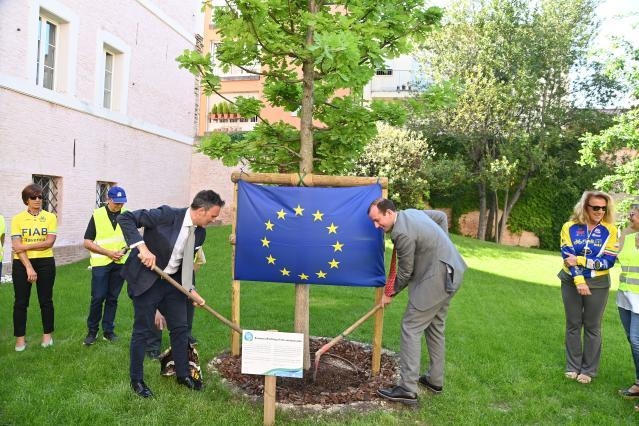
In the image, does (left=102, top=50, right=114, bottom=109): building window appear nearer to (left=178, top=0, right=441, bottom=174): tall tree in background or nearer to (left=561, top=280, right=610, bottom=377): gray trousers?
(left=178, top=0, right=441, bottom=174): tall tree in background

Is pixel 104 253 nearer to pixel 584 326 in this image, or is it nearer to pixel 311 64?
pixel 311 64

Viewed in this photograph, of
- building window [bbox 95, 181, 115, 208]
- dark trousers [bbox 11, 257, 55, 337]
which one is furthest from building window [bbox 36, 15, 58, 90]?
dark trousers [bbox 11, 257, 55, 337]

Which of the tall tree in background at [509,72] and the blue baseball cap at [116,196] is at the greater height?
the tall tree in background at [509,72]

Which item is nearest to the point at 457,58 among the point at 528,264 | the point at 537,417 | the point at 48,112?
the point at 528,264

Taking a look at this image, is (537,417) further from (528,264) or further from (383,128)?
(383,128)

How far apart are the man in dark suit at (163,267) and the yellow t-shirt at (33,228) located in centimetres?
168

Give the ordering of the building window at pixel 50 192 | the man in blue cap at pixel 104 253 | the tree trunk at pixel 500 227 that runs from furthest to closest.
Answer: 1. the tree trunk at pixel 500 227
2. the building window at pixel 50 192
3. the man in blue cap at pixel 104 253

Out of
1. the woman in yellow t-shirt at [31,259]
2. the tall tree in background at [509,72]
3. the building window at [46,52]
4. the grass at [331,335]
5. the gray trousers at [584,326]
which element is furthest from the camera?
the tall tree in background at [509,72]

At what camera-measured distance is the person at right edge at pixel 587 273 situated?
5277mm

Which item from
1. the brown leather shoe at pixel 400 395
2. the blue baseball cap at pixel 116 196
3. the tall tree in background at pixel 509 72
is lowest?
the brown leather shoe at pixel 400 395

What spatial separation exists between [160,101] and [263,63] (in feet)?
38.6

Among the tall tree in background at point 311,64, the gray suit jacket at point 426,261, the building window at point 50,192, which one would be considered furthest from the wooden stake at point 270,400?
the building window at point 50,192

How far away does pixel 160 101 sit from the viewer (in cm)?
1614

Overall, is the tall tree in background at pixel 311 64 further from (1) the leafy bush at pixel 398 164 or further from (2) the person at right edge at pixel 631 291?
(1) the leafy bush at pixel 398 164
